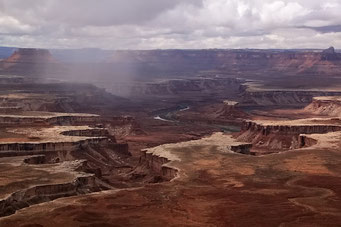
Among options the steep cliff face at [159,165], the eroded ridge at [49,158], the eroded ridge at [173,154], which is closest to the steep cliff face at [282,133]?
the eroded ridge at [173,154]

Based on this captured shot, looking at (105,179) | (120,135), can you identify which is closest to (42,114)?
(120,135)

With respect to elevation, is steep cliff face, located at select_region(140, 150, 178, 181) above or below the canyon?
below

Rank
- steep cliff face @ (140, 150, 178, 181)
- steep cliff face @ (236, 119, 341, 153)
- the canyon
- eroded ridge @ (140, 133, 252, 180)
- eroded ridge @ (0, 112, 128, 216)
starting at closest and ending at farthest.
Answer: the canyon
eroded ridge @ (0, 112, 128, 216)
steep cliff face @ (140, 150, 178, 181)
eroded ridge @ (140, 133, 252, 180)
steep cliff face @ (236, 119, 341, 153)

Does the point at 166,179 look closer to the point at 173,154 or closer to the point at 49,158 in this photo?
the point at 173,154

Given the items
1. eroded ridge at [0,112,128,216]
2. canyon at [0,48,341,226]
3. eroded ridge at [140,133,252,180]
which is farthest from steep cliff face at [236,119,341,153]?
eroded ridge at [0,112,128,216]

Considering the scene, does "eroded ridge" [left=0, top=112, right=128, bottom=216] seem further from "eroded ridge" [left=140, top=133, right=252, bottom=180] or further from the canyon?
"eroded ridge" [left=140, top=133, right=252, bottom=180]

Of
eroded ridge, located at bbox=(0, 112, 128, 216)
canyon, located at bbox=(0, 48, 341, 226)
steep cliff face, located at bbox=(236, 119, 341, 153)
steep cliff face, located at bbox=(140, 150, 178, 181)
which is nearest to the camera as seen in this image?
canyon, located at bbox=(0, 48, 341, 226)

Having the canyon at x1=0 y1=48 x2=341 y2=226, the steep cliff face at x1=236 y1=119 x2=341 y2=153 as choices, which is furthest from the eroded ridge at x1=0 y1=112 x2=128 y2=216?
the steep cliff face at x1=236 y1=119 x2=341 y2=153

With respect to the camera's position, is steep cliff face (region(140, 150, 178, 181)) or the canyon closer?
the canyon

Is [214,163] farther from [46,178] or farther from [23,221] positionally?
[23,221]

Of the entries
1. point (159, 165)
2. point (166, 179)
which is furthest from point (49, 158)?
point (166, 179)

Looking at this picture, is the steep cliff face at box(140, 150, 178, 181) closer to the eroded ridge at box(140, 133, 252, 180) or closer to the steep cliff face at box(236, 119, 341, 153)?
the eroded ridge at box(140, 133, 252, 180)
